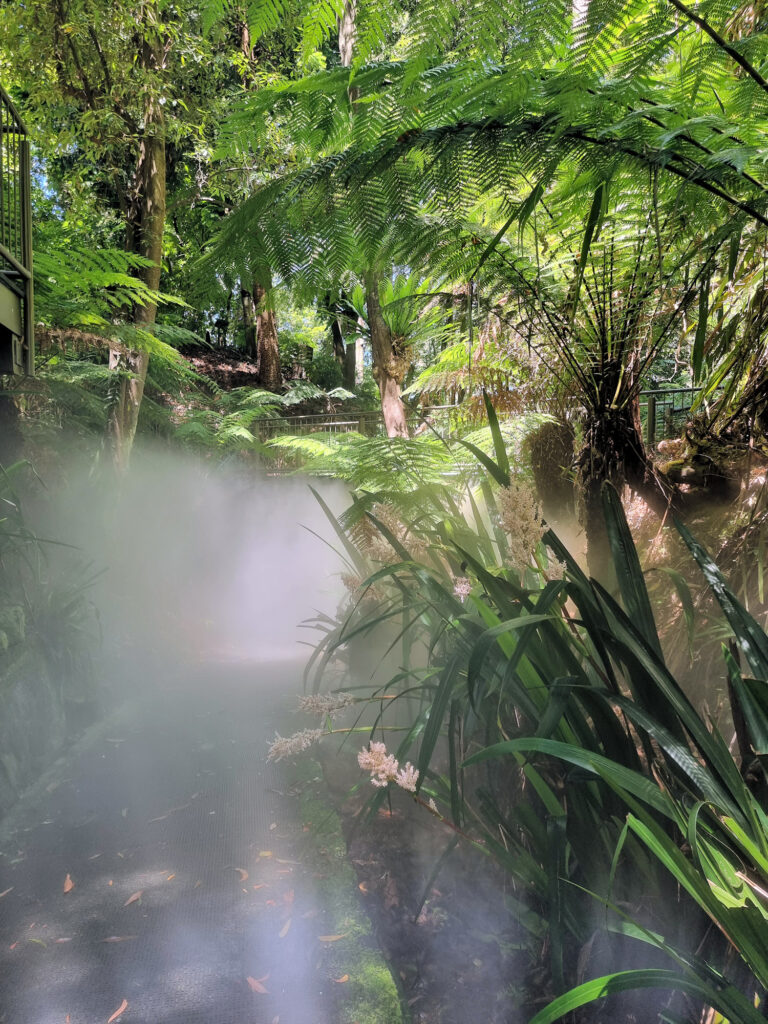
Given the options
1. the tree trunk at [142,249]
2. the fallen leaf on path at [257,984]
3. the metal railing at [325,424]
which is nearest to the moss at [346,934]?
the fallen leaf on path at [257,984]

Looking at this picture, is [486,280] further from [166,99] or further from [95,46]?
[95,46]

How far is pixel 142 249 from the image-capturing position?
5.36 m

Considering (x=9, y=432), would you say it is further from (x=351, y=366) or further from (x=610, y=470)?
(x=351, y=366)

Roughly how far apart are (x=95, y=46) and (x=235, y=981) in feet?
19.3

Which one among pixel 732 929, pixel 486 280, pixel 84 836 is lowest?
pixel 84 836

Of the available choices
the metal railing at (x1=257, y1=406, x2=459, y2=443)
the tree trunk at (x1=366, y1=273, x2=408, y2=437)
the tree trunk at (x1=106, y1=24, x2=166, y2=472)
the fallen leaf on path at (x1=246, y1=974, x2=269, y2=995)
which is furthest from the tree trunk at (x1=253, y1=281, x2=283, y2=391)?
the fallen leaf on path at (x1=246, y1=974, x2=269, y2=995)

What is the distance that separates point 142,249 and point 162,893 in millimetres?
5078

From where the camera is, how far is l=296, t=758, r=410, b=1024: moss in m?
1.37

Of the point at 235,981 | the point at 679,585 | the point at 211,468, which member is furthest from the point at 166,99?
the point at 235,981

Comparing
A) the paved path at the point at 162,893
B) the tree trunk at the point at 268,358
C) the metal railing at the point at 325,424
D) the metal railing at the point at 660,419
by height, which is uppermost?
the tree trunk at the point at 268,358

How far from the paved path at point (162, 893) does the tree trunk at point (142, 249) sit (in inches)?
121

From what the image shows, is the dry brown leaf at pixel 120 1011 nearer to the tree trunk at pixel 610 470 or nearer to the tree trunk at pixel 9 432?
the tree trunk at pixel 610 470

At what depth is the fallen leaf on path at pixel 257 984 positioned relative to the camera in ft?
4.70

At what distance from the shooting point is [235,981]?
147 centimetres
